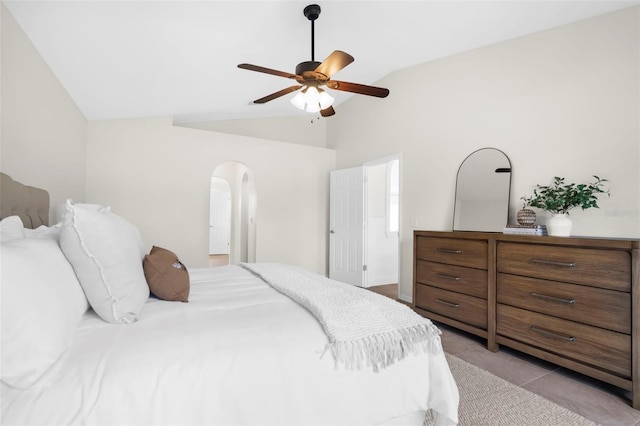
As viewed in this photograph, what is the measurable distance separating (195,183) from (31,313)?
149 inches

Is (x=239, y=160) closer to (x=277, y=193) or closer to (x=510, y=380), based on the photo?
(x=277, y=193)

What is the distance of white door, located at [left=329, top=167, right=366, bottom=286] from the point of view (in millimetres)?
4836

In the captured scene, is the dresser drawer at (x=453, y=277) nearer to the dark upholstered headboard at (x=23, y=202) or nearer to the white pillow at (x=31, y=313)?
the white pillow at (x=31, y=313)

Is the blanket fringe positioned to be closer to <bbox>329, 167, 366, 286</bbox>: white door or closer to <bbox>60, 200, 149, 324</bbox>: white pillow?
<bbox>60, 200, 149, 324</bbox>: white pillow

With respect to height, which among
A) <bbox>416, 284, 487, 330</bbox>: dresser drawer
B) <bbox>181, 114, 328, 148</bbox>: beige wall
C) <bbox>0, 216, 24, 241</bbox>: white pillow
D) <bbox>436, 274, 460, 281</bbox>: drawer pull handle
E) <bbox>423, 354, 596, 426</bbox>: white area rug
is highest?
<bbox>181, 114, 328, 148</bbox>: beige wall

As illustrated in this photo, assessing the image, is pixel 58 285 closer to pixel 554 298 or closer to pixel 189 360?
pixel 189 360

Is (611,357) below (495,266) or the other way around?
below

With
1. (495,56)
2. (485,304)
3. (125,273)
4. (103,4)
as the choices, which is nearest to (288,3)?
(103,4)

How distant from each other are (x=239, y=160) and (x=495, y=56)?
11.6ft

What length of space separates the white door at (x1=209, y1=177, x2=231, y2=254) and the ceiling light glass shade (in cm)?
676

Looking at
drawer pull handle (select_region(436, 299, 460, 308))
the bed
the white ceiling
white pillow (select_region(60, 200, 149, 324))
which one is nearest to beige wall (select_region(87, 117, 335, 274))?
the white ceiling

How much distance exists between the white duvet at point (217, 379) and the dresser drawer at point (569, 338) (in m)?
1.31

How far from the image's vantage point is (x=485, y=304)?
2561 millimetres

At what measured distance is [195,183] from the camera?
175 inches
